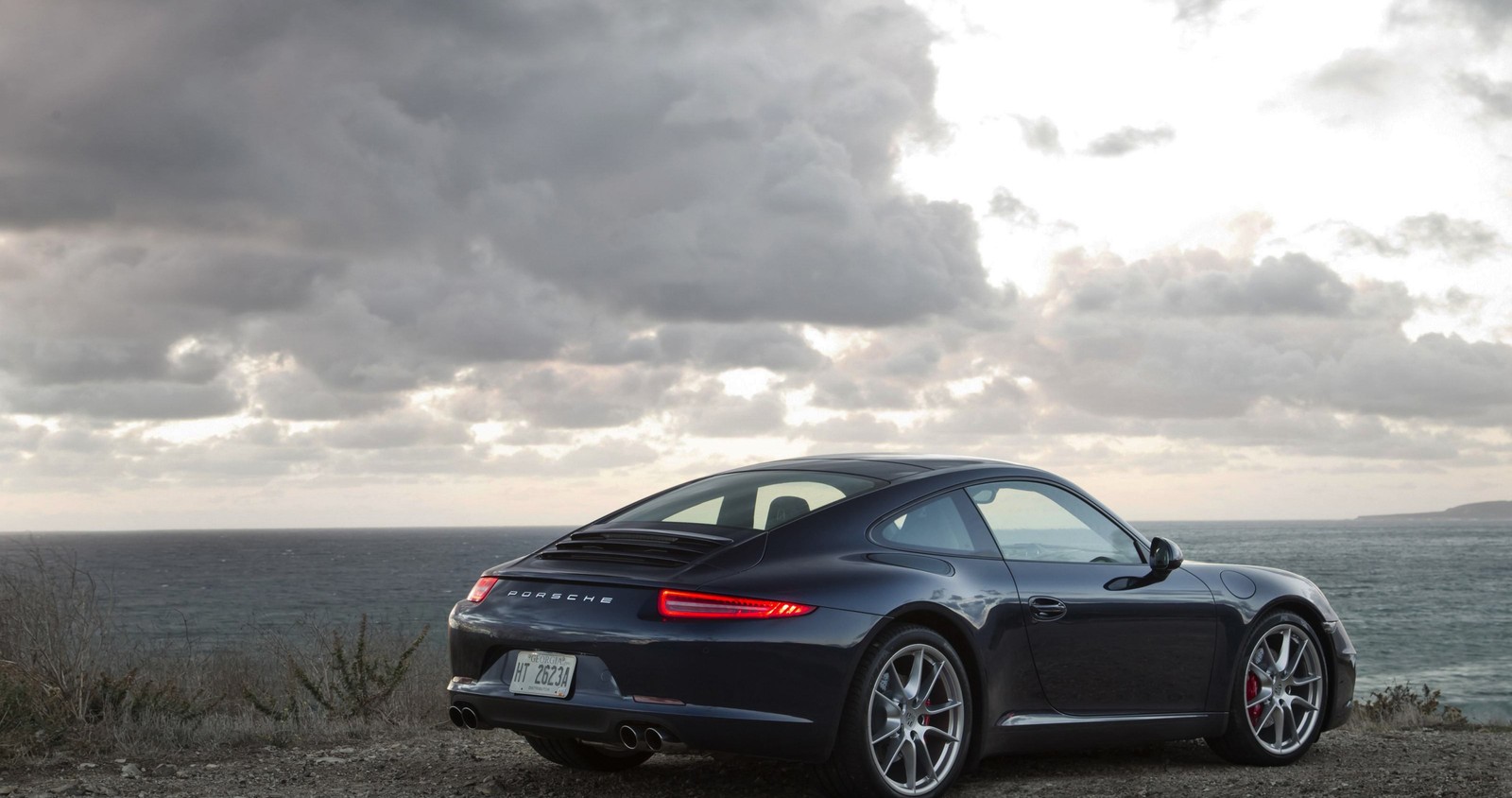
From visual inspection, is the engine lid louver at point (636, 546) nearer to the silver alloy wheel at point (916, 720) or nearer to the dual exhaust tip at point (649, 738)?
the dual exhaust tip at point (649, 738)

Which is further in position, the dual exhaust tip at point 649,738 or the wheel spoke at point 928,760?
the wheel spoke at point 928,760

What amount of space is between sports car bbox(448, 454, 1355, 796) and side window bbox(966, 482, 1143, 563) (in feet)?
0.04

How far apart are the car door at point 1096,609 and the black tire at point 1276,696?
0.27m

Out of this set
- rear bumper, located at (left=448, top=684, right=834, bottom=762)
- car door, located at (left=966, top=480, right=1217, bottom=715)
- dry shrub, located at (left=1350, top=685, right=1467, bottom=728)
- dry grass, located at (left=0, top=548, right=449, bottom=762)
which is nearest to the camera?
rear bumper, located at (left=448, top=684, right=834, bottom=762)

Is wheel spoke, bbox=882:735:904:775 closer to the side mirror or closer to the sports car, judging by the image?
the sports car

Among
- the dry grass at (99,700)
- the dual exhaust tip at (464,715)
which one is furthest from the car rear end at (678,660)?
the dry grass at (99,700)

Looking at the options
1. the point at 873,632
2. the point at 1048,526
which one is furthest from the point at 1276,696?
the point at 873,632

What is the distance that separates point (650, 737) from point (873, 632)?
87cm

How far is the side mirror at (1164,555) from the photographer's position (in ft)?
19.8

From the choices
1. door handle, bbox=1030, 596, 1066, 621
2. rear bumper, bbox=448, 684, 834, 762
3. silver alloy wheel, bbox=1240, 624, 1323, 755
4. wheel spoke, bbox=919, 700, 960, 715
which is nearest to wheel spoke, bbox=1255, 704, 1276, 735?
silver alloy wheel, bbox=1240, 624, 1323, 755

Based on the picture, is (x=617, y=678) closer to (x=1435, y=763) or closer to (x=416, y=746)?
(x=416, y=746)

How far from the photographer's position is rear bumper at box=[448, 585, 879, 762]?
4.59 m

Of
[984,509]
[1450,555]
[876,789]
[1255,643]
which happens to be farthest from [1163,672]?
[1450,555]

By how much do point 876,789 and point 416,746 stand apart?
3.08 meters
